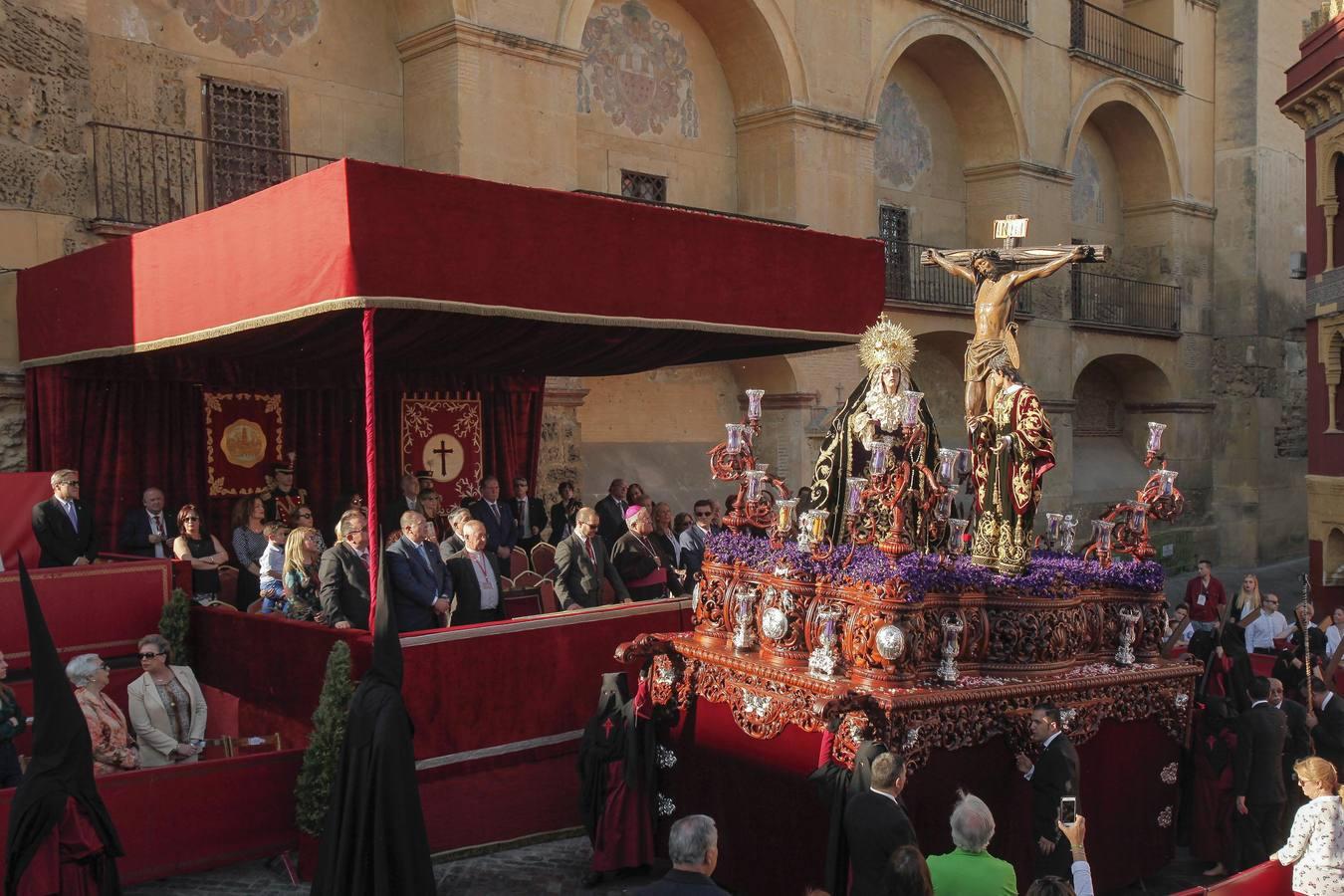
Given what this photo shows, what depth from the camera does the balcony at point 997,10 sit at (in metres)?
20.4

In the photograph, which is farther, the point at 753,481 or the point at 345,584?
the point at 753,481

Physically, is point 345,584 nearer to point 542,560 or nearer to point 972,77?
point 542,560

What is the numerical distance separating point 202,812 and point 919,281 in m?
16.0

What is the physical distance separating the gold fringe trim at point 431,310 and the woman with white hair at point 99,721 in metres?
2.29

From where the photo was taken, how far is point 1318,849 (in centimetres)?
567

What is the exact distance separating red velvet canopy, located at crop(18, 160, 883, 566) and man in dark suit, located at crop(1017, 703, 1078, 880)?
375cm

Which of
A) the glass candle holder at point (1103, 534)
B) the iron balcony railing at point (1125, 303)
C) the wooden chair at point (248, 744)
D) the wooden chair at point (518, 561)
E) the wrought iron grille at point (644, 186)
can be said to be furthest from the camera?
the iron balcony railing at point (1125, 303)

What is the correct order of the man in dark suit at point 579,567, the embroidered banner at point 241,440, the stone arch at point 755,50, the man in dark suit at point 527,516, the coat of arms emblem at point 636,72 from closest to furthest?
the man in dark suit at point 579,567
the embroidered banner at point 241,440
the man in dark suit at point 527,516
the coat of arms emblem at point 636,72
the stone arch at point 755,50

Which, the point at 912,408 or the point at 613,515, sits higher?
the point at 912,408

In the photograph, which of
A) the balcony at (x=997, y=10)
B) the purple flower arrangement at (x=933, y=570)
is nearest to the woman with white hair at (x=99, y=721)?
the purple flower arrangement at (x=933, y=570)

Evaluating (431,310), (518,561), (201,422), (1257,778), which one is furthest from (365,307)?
(1257,778)

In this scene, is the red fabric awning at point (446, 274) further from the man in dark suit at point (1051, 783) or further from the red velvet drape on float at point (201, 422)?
the man in dark suit at point (1051, 783)

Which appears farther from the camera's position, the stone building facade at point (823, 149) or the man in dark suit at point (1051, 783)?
the stone building facade at point (823, 149)

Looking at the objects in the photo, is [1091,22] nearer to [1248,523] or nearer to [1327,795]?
[1248,523]
